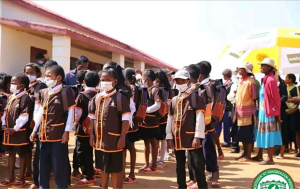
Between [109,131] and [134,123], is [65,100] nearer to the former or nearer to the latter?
[109,131]

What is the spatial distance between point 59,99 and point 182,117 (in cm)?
173

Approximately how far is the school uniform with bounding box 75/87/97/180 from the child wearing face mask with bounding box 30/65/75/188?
70 cm

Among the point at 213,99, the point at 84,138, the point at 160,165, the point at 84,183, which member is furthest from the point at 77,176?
the point at 213,99

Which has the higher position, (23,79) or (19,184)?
(23,79)

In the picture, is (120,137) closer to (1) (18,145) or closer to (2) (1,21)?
(1) (18,145)

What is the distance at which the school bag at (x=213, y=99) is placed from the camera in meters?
5.47

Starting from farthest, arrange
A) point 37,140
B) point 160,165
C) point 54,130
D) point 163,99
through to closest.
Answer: point 160,165 → point 163,99 → point 37,140 → point 54,130

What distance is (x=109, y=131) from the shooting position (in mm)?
4652

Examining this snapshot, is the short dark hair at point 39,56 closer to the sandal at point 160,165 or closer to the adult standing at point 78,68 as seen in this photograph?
the adult standing at point 78,68

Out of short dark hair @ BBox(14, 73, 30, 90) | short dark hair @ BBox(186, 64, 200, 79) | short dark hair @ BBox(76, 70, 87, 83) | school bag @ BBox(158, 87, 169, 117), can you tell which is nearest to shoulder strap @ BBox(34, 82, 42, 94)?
short dark hair @ BBox(14, 73, 30, 90)

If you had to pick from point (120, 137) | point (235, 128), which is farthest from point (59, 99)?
point (235, 128)

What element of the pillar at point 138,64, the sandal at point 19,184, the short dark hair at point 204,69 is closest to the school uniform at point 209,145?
the short dark hair at point 204,69

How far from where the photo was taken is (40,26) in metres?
11.4

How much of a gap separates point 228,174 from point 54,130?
3530 millimetres
